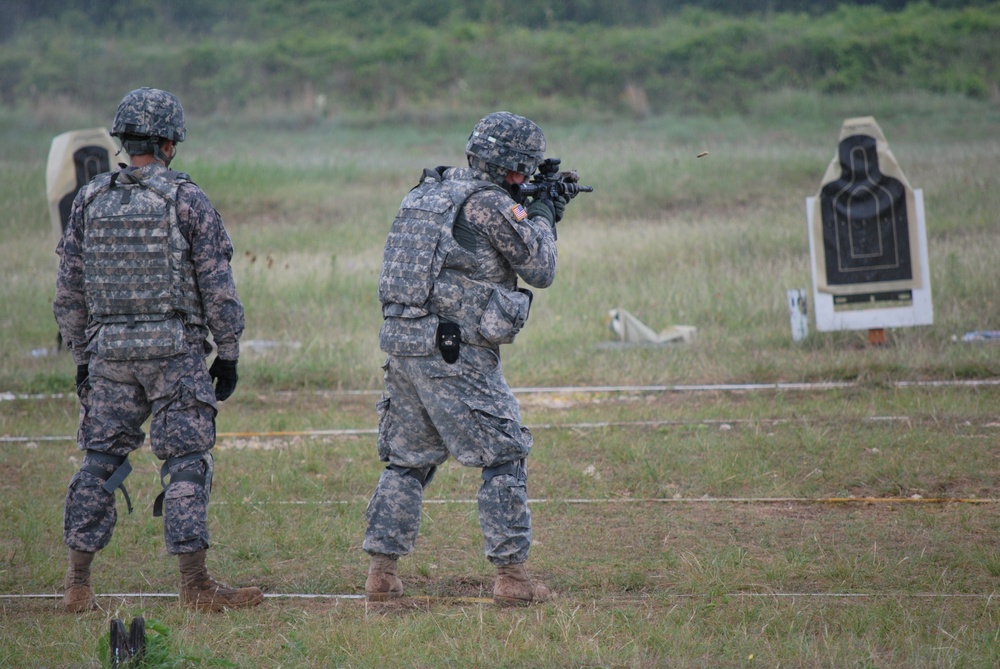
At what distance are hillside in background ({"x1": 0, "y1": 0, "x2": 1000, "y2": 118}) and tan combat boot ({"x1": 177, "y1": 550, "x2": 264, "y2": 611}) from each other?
2479 cm

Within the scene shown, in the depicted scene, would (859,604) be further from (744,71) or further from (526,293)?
(744,71)

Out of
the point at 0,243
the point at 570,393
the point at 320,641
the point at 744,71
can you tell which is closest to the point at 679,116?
the point at 744,71

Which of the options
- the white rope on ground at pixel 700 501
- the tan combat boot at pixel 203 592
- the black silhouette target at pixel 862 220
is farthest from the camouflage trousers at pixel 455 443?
the black silhouette target at pixel 862 220

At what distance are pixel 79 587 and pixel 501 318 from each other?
2194 millimetres

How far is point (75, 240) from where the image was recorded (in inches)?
192

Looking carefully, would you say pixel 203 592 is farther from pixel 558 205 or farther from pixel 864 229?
pixel 864 229

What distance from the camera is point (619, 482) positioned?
21.7ft

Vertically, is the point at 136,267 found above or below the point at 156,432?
above

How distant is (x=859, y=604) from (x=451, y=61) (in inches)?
1123

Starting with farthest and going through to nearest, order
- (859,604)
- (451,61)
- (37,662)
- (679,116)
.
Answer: (451,61)
(679,116)
(859,604)
(37,662)

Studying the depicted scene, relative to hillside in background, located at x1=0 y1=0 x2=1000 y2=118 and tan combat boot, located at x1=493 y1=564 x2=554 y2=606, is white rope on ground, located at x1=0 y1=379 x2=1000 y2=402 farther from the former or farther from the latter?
hillside in background, located at x1=0 y1=0 x2=1000 y2=118

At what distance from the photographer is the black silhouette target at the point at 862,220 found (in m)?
10.1

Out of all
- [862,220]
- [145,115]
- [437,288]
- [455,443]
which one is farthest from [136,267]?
[862,220]

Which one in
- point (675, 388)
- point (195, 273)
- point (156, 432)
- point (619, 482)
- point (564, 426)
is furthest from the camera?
point (675, 388)
